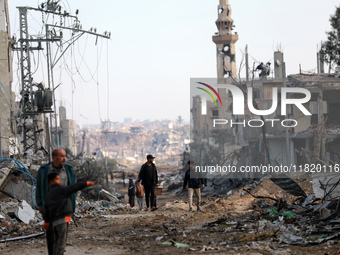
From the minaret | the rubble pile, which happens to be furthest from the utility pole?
the minaret

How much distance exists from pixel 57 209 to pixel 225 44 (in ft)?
270

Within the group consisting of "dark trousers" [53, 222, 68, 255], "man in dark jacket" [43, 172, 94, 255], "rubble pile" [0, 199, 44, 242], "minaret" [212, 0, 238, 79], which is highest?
"minaret" [212, 0, 238, 79]

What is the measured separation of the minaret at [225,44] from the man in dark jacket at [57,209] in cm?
7949

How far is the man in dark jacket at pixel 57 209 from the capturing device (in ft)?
25.1

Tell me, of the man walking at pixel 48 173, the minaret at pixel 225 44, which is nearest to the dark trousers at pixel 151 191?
the man walking at pixel 48 173

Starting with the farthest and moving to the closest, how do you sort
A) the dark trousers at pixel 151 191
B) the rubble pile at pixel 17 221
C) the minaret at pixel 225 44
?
the minaret at pixel 225 44
the dark trousers at pixel 151 191
the rubble pile at pixel 17 221

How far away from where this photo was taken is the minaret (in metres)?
87.0

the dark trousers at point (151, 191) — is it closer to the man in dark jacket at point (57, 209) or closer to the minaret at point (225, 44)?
the man in dark jacket at point (57, 209)

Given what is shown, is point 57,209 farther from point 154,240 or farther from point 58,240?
point 154,240

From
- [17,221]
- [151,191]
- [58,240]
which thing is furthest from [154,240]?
[151,191]

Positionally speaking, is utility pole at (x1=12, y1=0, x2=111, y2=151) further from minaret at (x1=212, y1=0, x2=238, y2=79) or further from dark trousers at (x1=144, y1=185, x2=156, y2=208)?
minaret at (x1=212, y1=0, x2=238, y2=79)

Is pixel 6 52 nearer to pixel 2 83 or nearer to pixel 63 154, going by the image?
pixel 2 83

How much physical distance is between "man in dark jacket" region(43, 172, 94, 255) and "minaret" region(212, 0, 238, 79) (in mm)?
79487

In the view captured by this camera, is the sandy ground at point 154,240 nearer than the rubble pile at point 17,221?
Yes
